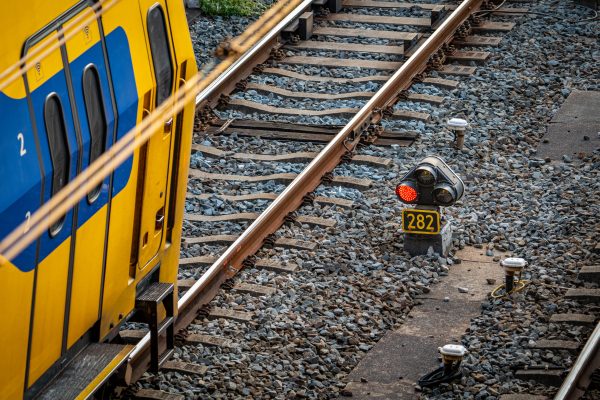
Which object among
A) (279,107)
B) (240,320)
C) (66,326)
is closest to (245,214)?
(240,320)

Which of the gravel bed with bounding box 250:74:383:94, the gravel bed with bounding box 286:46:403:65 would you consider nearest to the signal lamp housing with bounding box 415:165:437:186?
the gravel bed with bounding box 250:74:383:94

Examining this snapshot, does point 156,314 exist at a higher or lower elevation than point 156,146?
lower

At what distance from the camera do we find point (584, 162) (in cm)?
1258

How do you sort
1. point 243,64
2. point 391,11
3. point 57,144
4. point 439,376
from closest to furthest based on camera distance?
point 57,144 → point 439,376 → point 243,64 → point 391,11

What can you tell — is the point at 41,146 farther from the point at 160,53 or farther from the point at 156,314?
the point at 156,314

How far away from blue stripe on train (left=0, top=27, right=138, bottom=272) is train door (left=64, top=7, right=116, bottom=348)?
0.01m

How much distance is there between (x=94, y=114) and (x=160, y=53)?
1.01m

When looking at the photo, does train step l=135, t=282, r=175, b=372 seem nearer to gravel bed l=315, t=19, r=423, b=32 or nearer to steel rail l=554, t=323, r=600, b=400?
steel rail l=554, t=323, r=600, b=400

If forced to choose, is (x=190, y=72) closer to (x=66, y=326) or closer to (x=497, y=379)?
(x=66, y=326)

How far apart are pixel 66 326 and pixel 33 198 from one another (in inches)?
37.6

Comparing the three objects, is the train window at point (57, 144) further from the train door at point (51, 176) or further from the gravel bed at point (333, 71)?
the gravel bed at point (333, 71)

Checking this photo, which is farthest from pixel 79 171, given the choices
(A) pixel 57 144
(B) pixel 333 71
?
(B) pixel 333 71

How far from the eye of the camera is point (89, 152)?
24.1ft

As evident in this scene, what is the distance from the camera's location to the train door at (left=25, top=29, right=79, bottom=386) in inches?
267
